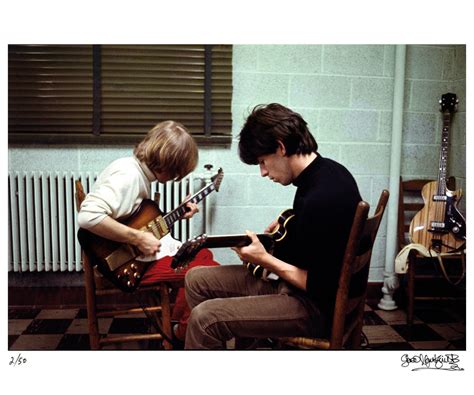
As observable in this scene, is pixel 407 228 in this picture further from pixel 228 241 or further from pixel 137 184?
pixel 137 184

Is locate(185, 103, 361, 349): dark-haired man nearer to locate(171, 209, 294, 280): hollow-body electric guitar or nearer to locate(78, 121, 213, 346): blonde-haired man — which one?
locate(171, 209, 294, 280): hollow-body electric guitar

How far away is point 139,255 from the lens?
1.61 metres

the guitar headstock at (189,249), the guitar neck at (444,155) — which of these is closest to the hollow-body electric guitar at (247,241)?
the guitar headstock at (189,249)

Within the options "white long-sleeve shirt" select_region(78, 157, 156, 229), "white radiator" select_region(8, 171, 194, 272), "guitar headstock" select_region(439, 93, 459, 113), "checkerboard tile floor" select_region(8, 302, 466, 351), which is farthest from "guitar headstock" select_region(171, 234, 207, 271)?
"guitar headstock" select_region(439, 93, 459, 113)

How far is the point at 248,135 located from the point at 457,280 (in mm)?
876

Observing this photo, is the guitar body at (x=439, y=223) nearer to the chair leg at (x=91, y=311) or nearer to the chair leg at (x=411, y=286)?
the chair leg at (x=411, y=286)

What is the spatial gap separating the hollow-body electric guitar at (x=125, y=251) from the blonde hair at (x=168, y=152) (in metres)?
0.14

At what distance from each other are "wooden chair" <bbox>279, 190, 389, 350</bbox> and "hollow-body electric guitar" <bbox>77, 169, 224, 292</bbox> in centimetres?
58

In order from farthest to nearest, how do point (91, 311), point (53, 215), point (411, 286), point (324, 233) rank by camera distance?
1. point (53, 215)
2. point (411, 286)
3. point (91, 311)
4. point (324, 233)

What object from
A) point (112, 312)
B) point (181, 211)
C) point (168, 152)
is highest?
point (168, 152)

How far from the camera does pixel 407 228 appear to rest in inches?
90.0

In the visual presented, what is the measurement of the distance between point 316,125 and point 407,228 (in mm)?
686

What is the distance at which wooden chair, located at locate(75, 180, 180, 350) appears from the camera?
5.32 ft
